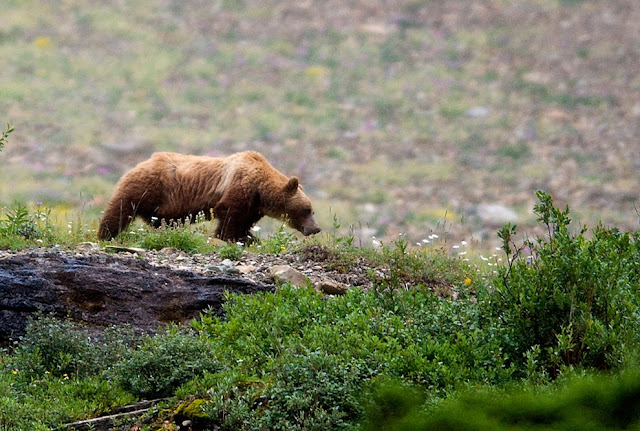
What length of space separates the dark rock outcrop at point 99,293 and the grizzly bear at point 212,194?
3407 millimetres

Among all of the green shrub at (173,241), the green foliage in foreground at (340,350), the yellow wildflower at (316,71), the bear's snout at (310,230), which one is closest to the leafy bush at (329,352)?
the green foliage in foreground at (340,350)

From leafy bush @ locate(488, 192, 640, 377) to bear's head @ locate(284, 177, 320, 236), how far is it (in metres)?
4.73

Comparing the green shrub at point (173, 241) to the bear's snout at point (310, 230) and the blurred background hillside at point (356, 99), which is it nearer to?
the bear's snout at point (310, 230)

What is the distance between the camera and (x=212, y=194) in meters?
10.9

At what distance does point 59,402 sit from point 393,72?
2651cm

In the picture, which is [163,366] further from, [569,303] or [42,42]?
[42,42]

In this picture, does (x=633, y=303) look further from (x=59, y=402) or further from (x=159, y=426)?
(x=59, y=402)

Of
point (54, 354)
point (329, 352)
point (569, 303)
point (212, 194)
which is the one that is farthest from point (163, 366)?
point (212, 194)

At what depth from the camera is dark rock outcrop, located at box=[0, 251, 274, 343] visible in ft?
22.2

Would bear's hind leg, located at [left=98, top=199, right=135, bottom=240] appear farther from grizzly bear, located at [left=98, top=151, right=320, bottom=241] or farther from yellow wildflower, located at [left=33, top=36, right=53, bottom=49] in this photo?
yellow wildflower, located at [left=33, top=36, right=53, bottom=49]

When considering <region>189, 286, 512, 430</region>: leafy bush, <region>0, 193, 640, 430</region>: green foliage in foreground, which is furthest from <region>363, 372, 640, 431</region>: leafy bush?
<region>189, 286, 512, 430</region>: leafy bush

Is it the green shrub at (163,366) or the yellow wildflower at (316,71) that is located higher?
the yellow wildflower at (316,71)

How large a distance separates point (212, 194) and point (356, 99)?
63.6ft

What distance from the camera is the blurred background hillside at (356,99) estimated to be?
24.2 m
